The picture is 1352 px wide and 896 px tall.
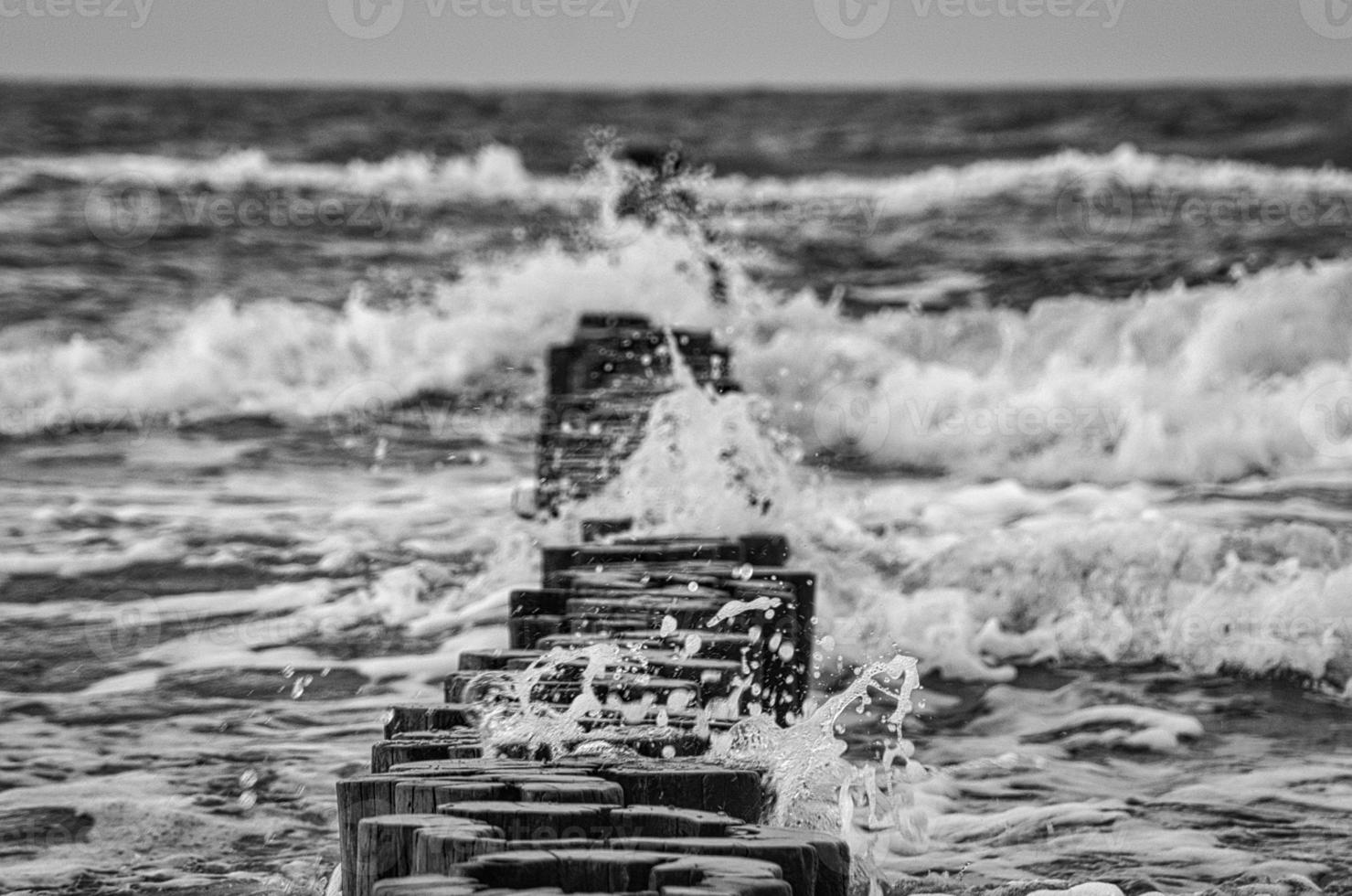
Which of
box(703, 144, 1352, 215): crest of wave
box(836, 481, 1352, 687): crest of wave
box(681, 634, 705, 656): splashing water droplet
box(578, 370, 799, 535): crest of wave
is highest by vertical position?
box(703, 144, 1352, 215): crest of wave

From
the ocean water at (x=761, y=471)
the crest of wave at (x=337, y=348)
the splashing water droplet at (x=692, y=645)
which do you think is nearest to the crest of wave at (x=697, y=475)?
the ocean water at (x=761, y=471)

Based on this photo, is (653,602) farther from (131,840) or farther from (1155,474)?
(1155,474)

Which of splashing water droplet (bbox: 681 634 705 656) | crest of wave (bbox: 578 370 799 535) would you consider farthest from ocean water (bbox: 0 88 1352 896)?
splashing water droplet (bbox: 681 634 705 656)

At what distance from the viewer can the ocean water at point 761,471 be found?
5.87 metres

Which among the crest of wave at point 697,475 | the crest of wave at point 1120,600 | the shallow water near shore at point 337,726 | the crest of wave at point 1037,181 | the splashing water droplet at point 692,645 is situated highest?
the crest of wave at point 1037,181

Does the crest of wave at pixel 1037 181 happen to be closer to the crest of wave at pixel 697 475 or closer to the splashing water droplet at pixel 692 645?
the crest of wave at pixel 697 475

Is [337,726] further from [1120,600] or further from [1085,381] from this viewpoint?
[1085,381]

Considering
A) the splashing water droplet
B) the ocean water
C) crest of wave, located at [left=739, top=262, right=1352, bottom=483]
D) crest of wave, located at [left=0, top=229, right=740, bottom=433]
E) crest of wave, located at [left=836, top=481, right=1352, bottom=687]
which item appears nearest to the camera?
the splashing water droplet

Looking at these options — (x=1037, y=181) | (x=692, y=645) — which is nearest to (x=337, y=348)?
(x=692, y=645)


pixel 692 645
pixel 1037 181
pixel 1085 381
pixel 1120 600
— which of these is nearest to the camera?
pixel 692 645

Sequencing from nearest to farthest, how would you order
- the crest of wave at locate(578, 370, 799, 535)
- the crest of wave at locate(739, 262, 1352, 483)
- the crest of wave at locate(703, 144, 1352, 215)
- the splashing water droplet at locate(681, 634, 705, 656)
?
the splashing water droplet at locate(681, 634, 705, 656), the crest of wave at locate(578, 370, 799, 535), the crest of wave at locate(739, 262, 1352, 483), the crest of wave at locate(703, 144, 1352, 215)

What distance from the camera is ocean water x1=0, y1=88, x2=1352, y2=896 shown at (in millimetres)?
5871

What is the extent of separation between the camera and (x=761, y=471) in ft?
22.7

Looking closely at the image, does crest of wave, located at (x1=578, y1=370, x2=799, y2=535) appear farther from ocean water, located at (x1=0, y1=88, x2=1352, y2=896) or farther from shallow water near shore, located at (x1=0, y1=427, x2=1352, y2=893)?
shallow water near shore, located at (x1=0, y1=427, x2=1352, y2=893)
